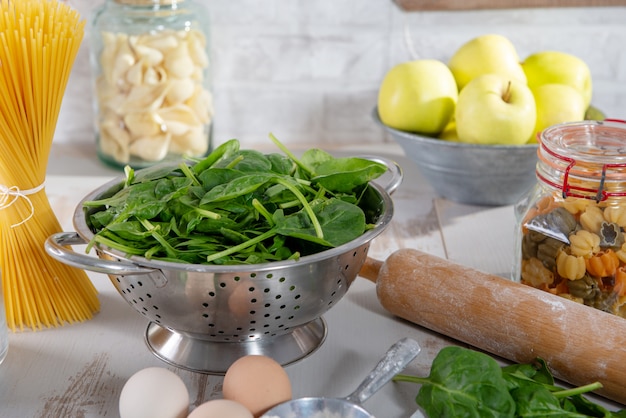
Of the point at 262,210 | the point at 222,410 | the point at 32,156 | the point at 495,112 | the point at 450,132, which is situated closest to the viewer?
the point at 222,410

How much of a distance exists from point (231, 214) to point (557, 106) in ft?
2.03

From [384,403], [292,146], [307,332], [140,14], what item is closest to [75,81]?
[140,14]

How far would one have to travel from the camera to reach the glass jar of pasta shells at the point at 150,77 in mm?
1262

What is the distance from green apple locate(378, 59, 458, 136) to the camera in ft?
3.87

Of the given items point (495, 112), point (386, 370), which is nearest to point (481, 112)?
point (495, 112)

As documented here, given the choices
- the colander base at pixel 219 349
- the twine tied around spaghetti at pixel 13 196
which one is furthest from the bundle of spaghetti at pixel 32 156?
the colander base at pixel 219 349

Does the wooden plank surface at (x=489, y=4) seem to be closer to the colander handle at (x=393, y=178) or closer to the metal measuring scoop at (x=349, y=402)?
the colander handle at (x=393, y=178)

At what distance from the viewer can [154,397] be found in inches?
26.5

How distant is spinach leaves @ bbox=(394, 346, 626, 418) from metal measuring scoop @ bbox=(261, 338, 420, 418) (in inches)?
1.1

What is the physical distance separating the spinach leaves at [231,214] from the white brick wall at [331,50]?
2.22 feet

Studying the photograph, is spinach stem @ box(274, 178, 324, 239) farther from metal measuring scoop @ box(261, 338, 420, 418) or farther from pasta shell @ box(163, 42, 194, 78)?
pasta shell @ box(163, 42, 194, 78)

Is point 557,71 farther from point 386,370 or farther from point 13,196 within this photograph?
point 13,196

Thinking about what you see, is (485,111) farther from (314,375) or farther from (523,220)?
(314,375)

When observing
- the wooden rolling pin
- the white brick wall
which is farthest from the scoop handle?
the white brick wall
